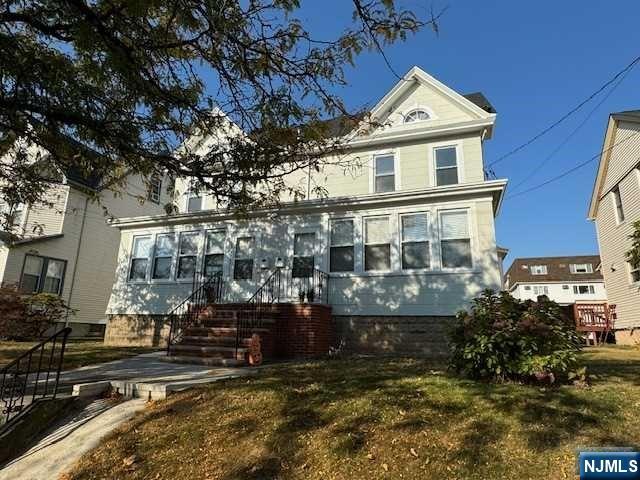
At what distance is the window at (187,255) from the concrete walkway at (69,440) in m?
8.32

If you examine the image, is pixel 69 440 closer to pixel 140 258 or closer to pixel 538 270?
pixel 140 258

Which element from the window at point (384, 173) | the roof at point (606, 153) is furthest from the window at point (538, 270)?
the window at point (384, 173)

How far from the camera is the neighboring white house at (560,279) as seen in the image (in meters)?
45.1

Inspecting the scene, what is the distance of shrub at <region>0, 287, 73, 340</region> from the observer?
14.0 meters

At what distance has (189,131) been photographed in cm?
664

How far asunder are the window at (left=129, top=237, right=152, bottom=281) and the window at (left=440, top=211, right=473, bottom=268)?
34.3 feet

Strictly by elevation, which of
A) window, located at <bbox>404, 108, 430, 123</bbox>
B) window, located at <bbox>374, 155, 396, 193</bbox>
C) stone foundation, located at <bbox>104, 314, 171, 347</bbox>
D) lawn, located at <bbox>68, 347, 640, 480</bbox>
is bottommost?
lawn, located at <bbox>68, 347, 640, 480</bbox>

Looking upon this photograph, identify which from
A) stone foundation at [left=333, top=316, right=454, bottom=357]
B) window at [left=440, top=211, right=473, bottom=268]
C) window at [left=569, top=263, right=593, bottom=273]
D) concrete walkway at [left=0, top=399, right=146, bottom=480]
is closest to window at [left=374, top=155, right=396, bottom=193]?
window at [left=440, top=211, right=473, bottom=268]

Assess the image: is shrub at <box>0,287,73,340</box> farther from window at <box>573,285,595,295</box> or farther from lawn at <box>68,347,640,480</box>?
window at <box>573,285,595,295</box>

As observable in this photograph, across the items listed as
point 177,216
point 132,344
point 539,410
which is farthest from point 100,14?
point 132,344

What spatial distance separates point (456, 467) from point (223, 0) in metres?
5.22

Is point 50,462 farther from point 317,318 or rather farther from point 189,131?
point 317,318

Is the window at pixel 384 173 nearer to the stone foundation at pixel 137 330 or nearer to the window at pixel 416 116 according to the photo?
the window at pixel 416 116

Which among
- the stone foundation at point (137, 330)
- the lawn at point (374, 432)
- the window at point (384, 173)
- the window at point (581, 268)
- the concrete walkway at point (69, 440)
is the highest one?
the window at point (581, 268)
